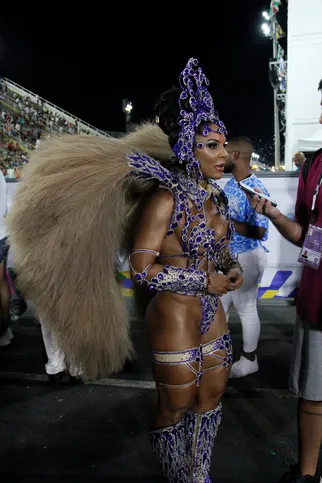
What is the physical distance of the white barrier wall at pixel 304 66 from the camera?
32.0ft

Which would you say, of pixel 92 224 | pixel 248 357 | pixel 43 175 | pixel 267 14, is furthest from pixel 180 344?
pixel 267 14

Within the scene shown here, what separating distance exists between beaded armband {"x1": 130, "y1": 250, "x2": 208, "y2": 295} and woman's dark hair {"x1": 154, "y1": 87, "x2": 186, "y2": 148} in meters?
0.58

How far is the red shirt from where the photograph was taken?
6.94ft

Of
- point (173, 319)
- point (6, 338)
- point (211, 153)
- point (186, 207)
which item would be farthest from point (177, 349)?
point (6, 338)

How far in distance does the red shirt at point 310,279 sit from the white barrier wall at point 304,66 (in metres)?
7.84

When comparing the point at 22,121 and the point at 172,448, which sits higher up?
the point at 22,121

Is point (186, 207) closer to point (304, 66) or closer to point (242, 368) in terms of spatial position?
point (242, 368)

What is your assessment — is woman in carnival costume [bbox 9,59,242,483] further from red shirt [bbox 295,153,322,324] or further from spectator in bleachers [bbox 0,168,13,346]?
spectator in bleachers [bbox 0,168,13,346]

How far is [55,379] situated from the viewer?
368cm

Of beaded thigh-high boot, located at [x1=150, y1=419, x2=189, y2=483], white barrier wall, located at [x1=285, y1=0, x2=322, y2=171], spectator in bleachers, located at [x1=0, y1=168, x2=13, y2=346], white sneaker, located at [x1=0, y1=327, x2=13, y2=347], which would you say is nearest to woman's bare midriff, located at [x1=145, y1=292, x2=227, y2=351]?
beaded thigh-high boot, located at [x1=150, y1=419, x2=189, y2=483]

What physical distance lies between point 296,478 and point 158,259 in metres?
1.37

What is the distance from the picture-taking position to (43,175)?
2062 millimetres

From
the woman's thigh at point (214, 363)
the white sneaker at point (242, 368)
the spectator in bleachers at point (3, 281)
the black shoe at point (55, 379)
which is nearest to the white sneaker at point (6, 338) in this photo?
the spectator in bleachers at point (3, 281)

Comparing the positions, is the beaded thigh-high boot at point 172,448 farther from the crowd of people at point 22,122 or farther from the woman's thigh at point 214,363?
the crowd of people at point 22,122
